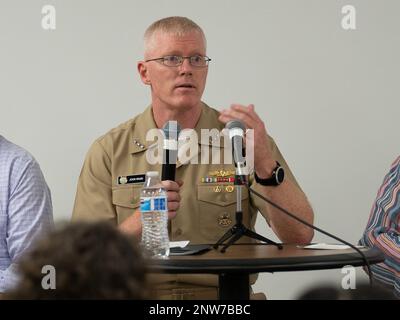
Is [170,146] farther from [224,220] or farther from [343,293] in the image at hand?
[343,293]

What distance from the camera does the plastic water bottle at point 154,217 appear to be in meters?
1.91

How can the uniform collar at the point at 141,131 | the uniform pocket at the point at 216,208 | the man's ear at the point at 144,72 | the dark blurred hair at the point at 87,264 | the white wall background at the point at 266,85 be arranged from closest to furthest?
the dark blurred hair at the point at 87,264, the uniform pocket at the point at 216,208, the uniform collar at the point at 141,131, the man's ear at the point at 144,72, the white wall background at the point at 266,85

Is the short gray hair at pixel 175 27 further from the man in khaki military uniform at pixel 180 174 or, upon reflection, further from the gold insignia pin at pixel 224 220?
the gold insignia pin at pixel 224 220

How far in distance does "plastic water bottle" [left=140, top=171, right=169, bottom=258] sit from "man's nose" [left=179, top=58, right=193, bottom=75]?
0.49 metres

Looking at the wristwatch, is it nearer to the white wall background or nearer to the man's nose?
the man's nose

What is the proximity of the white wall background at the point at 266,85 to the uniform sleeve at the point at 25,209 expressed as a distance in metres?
0.72

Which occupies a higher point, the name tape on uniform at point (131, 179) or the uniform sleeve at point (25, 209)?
the name tape on uniform at point (131, 179)

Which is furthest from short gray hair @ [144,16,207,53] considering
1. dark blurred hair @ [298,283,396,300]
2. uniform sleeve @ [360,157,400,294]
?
dark blurred hair @ [298,283,396,300]

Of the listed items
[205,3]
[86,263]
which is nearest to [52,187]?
[205,3]

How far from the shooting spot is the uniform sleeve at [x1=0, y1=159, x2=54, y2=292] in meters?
2.23

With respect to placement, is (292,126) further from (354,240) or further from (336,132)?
(354,240)

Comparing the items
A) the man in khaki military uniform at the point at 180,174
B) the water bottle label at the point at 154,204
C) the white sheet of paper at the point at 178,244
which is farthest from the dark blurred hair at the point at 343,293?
the man in khaki military uniform at the point at 180,174

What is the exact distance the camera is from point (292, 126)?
299 centimetres
